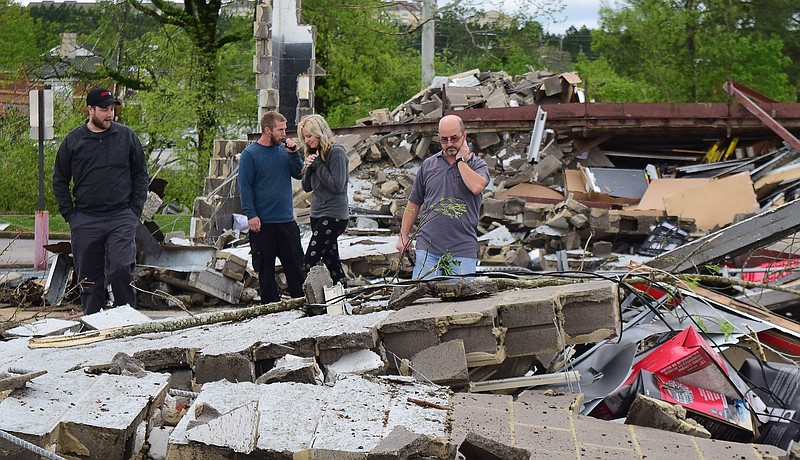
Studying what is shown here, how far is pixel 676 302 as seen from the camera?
235 inches

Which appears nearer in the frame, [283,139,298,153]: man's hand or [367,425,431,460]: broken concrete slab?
[367,425,431,460]: broken concrete slab

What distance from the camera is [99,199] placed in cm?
771

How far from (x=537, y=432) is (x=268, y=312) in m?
2.24

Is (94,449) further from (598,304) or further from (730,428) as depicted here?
(730,428)

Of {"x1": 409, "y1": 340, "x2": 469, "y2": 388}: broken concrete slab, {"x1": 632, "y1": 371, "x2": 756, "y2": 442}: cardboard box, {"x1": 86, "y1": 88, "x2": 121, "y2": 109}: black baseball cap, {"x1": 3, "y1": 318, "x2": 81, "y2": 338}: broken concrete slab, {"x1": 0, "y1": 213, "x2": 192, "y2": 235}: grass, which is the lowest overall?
{"x1": 0, "y1": 213, "x2": 192, "y2": 235}: grass

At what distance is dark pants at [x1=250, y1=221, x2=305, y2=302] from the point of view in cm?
852

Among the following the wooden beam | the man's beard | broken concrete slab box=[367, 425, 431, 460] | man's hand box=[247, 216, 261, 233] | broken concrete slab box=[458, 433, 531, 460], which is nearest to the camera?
broken concrete slab box=[367, 425, 431, 460]

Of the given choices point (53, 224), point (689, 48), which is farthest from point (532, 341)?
point (689, 48)

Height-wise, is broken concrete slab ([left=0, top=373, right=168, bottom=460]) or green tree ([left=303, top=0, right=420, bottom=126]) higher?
green tree ([left=303, top=0, right=420, bottom=126])

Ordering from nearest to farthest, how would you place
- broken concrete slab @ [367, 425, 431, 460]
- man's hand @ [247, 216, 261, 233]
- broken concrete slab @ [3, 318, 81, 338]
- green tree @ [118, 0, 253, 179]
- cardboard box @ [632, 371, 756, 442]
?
broken concrete slab @ [367, 425, 431, 460] < cardboard box @ [632, 371, 756, 442] < broken concrete slab @ [3, 318, 81, 338] < man's hand @ [247, 216, 261, 233] < green tree @ [118, 0, 253, 179]

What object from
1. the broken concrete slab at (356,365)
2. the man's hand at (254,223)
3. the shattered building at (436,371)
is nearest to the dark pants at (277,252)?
the man's hand at (254,223)

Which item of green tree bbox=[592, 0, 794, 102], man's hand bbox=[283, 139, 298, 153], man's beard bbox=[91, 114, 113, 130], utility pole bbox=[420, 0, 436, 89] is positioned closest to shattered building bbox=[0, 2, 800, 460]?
man's beard bbox=[91, 114, 113, 130]

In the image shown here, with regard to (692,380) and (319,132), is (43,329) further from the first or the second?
(692,380)

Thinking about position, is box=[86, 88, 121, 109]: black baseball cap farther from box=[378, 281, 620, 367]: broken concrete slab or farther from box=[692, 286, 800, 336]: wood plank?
box=[692, 286, 800, 336]: wood plank
